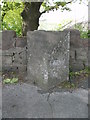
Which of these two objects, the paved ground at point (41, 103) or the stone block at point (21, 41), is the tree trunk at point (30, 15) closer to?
the stone block at point (21, 41)

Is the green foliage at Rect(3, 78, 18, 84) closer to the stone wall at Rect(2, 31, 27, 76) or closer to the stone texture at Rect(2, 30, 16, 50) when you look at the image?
the stone wall at Rect(2, 31, 27, 76)

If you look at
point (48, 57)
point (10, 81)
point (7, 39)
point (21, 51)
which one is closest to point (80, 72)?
point (48, 57)

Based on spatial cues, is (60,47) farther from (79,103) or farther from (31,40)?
(79,103)

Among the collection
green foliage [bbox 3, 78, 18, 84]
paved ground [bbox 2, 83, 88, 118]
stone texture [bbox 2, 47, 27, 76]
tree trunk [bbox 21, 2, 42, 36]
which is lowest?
paved ground [bbox 2, 83, 88, 118]

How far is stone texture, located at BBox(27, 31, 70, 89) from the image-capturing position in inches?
112

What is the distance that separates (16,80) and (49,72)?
73 centimetres

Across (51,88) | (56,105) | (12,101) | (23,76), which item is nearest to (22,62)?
(23,76)

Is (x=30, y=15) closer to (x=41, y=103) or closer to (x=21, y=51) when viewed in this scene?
(x=21, y=51)

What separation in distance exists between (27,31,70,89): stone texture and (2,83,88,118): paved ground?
269 millimetres

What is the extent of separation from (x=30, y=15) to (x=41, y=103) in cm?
338

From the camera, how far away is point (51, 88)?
9.37 feet

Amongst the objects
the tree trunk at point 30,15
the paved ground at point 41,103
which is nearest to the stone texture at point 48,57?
the paved ground at point 41,103

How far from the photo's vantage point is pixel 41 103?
2.32 meters

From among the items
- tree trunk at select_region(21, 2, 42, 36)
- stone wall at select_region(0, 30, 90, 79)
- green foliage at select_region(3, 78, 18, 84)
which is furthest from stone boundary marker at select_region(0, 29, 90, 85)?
tree trunk at select_region(21, 2, 42, 36)
